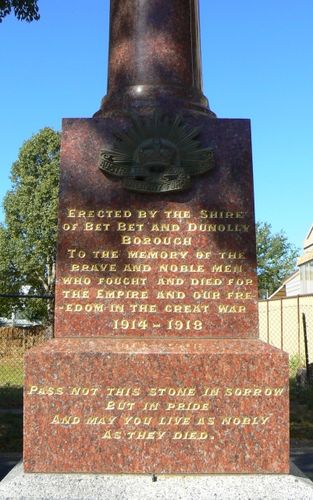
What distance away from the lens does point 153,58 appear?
4.68m

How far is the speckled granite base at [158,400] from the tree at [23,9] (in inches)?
223

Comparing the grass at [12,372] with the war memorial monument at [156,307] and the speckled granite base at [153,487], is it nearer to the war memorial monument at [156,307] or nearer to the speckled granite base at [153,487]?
the war memorial monument at [156,307]

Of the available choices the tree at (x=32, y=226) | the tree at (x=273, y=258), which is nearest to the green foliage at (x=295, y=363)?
the tree at (x=32, y=226)

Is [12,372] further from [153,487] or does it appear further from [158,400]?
[153,487]

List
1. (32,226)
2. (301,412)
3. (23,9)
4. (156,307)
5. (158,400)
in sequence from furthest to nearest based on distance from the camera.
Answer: (32,226) → (301,412) → (23,9) → (156,307) → (158,400)

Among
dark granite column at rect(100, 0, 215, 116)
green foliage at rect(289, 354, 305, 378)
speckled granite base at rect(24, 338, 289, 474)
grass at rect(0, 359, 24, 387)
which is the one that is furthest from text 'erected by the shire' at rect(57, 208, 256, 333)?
green foliage at rect(289, 354, 305, 378)

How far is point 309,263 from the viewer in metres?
30.9

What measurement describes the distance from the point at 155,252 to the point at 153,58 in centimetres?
166

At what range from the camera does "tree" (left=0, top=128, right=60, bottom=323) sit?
27.7 m

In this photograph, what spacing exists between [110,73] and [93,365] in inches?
99.9

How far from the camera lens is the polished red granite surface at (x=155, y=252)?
13.6ft

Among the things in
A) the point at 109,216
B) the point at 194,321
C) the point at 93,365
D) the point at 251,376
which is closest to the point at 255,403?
the point at 251,376

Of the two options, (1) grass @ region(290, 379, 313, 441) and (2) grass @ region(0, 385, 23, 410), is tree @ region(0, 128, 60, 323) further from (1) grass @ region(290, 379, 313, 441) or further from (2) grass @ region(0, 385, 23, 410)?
(1) grass @ region(290, 379, 313, 441)

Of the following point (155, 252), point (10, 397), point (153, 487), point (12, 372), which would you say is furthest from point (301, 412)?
point (12, 372)
